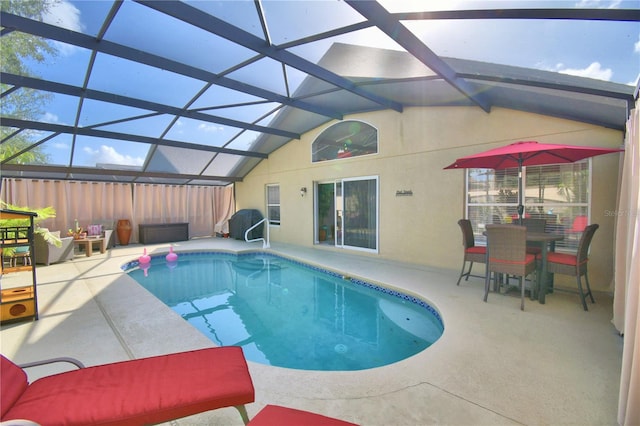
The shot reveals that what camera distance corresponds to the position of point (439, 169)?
20.6ft

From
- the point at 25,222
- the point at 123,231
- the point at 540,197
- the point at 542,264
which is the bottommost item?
the point at 123,231

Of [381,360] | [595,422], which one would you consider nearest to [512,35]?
[595,422]

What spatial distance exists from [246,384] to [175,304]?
13.9ft

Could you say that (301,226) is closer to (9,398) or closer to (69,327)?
(69,327)

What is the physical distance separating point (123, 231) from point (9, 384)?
36.1 feet

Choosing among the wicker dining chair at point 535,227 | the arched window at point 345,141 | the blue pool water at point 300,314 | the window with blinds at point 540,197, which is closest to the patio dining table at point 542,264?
the wicker dining chair at point 535,227

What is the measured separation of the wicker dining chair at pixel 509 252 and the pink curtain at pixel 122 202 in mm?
11576

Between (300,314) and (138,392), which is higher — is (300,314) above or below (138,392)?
below

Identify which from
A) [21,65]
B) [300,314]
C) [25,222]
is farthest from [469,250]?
[25,222]

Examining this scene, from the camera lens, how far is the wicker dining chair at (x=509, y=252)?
381cm

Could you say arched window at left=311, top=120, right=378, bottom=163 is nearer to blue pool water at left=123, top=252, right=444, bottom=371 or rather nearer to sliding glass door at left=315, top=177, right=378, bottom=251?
sliding glass door at left=315, top=177, right=378, bottom=251

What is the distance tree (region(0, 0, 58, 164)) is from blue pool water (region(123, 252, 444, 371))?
164 inches

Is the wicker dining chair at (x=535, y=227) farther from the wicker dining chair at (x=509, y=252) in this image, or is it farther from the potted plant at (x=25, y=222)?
the potted plant at (x=25, y=222)

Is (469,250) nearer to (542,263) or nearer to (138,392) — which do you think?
(542,263)
